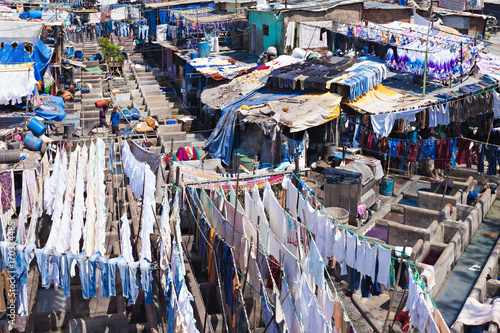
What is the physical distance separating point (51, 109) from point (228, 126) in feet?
23.6

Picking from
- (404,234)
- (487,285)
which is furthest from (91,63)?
(487,285)

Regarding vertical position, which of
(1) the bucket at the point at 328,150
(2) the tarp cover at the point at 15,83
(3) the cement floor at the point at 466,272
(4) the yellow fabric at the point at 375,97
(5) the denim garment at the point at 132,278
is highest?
(2) the tarp cover at the point at 15,83

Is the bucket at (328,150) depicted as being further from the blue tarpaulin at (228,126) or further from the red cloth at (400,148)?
the blue tarpaulin at (228,126)

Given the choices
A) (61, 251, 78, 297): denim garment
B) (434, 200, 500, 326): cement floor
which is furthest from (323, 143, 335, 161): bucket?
(61, 251, 78, 297): denim garment

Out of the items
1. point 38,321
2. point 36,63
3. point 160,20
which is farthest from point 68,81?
point 38,321

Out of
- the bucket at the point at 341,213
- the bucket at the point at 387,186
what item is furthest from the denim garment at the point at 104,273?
the bucket at the point at 387,186

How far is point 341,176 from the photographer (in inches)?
711

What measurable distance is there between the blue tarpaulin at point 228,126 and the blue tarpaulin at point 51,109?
5938mm

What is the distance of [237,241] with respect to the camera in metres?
12.9

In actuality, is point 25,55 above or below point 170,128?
above

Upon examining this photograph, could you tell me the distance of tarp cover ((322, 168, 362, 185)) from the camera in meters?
17.9

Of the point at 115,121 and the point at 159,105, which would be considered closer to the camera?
the point at 115,121

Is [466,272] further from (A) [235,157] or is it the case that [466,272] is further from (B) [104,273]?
(B) [104,273]

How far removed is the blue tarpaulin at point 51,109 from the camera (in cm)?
2209
